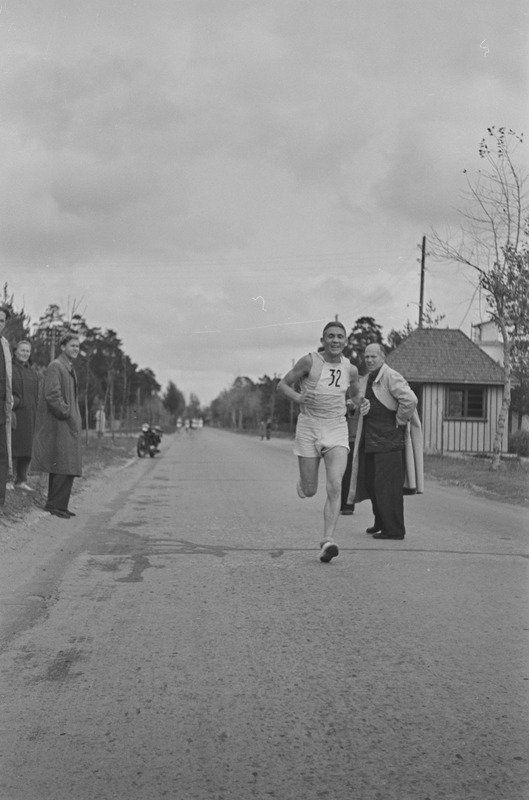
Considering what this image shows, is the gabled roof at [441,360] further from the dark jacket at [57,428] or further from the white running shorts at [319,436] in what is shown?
the white running shorts at [319,436]

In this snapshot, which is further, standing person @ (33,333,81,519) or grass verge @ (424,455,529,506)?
grass verge @ (424,455,529,506)

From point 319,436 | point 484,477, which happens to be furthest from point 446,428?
point 319,436

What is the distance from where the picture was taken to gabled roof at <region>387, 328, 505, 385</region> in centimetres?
3034

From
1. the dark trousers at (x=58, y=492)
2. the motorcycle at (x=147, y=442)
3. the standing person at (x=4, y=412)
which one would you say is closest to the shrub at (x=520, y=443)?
the motorcycle at (x=147, y=442)

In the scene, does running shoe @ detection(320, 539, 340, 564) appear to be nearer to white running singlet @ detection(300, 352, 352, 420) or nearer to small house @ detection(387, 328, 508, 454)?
white running singlet @ detection(300, 352, 352, 420)

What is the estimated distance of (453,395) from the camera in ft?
101

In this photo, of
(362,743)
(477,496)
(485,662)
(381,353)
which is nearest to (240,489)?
A: (477,496)

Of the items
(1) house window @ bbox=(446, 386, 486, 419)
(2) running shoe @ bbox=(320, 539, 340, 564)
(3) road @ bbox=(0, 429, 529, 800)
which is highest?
(1) house window @ bbox=(446, 386, 486, 419)

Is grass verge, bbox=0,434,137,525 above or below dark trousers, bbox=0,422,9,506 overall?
below

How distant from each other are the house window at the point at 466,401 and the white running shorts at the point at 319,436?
23889mm

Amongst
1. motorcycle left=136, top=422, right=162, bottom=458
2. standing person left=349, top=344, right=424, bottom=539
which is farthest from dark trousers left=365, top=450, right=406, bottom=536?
motorcycle left=136, top=422, right=162, bottom=458

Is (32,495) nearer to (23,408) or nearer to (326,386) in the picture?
(23,408)

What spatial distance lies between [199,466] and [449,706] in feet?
60.3

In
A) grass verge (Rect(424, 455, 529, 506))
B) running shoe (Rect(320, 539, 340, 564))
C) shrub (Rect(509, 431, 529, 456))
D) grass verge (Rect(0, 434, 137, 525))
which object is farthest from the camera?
shrub (Rect(509, 431, 529, 456))
